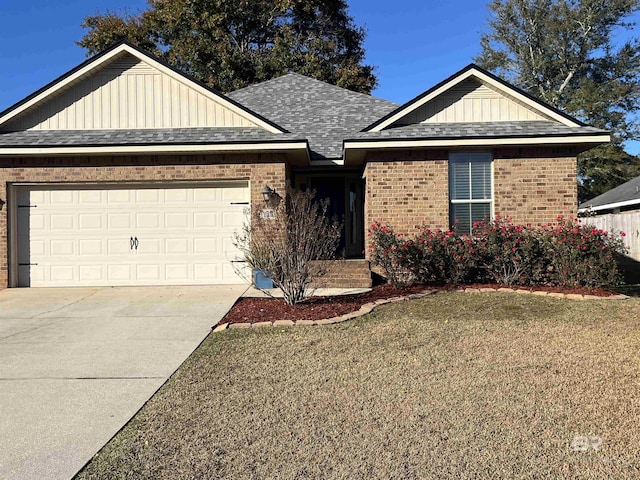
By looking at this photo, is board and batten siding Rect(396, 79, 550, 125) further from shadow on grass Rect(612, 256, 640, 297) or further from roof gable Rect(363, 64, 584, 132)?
shadow on grass Rect(612, 256, 640, 297)

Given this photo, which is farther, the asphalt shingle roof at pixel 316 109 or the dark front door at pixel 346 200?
the dark front door at pixel 346 200

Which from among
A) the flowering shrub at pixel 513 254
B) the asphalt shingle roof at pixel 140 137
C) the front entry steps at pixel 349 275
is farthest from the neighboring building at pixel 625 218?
the asphalt shingle roof at pixel 140 137

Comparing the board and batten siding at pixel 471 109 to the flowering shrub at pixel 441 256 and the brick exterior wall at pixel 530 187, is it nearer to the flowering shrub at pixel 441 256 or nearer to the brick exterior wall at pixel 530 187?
the brick exterior wall at pixel 530 187

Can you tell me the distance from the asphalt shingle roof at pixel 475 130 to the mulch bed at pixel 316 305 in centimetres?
328

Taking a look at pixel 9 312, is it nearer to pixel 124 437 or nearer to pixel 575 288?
pixel 124 437

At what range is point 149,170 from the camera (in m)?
10.7

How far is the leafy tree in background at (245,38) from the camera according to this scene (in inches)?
1013

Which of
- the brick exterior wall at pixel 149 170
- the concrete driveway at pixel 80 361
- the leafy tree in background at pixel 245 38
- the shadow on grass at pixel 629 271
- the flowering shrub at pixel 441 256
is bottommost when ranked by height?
the concrete driveway at pixel 80 361

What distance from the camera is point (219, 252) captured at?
36.0 feet

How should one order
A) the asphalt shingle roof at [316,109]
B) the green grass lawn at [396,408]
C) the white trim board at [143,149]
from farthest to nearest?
the asphalt shingle roof at [316,109] → the white trim board at [143,149] → the green grass lawn at [396,408]

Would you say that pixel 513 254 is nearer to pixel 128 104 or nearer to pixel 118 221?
pixel 118 221

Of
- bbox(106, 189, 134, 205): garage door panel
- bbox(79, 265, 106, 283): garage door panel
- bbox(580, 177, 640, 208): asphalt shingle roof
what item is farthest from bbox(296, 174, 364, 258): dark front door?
bbox(580, 177, 640, 208): asphalt shingle roof

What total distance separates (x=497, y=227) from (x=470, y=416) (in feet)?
21.8

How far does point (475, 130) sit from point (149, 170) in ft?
23.9
